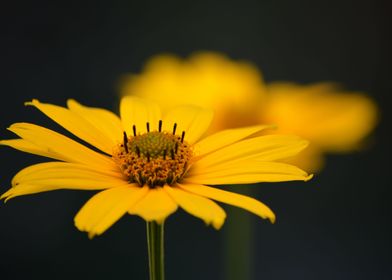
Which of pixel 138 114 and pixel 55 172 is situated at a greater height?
pixel 138 114

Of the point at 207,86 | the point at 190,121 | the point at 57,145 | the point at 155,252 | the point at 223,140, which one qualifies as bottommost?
the point at 155,252

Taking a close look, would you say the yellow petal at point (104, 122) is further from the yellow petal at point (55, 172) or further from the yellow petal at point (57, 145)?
the yellow petal at point (55, 172)

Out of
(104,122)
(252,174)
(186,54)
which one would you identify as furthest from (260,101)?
(186,54)

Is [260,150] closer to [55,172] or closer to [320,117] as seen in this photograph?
[55,172]

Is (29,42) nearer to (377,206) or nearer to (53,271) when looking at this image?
(53,271)

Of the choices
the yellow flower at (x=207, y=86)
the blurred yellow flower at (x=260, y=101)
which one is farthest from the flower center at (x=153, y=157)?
the yellow flower at (x=207, y=86)

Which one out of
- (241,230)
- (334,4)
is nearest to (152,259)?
(241,230)
